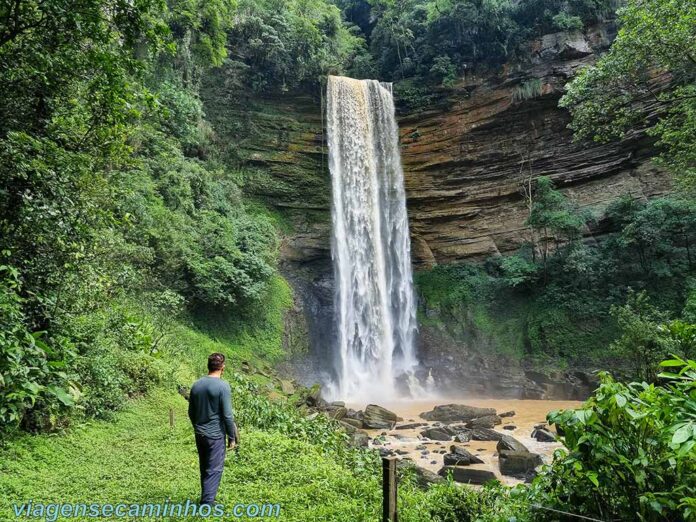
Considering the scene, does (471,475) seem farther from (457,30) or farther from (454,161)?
(457,30)

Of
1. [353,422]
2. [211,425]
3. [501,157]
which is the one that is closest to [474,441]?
[353,422]

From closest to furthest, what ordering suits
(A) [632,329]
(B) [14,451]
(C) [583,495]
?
(C) [583,495]
(B) [14,451]
(A) [632,329]

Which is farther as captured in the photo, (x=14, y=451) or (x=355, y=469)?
(x=355, y=469)

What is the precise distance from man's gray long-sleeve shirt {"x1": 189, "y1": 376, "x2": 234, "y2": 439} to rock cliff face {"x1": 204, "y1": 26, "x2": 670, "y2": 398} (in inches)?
576

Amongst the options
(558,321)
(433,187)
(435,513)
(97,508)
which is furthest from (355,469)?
(433,187)

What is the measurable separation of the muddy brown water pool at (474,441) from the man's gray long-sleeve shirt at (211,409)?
218 inches

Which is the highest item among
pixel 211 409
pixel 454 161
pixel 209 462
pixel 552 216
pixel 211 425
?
pixel 454 161

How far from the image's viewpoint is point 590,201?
1912 centimetres

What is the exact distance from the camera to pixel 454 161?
2117 cm

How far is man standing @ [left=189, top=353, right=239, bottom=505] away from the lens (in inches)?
146

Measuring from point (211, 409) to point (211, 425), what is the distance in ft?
0.43

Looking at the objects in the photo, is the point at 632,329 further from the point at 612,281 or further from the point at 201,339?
the point at 201,339

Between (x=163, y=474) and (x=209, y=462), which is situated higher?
(x=209, y=462)

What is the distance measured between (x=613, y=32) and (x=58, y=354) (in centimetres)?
2326
